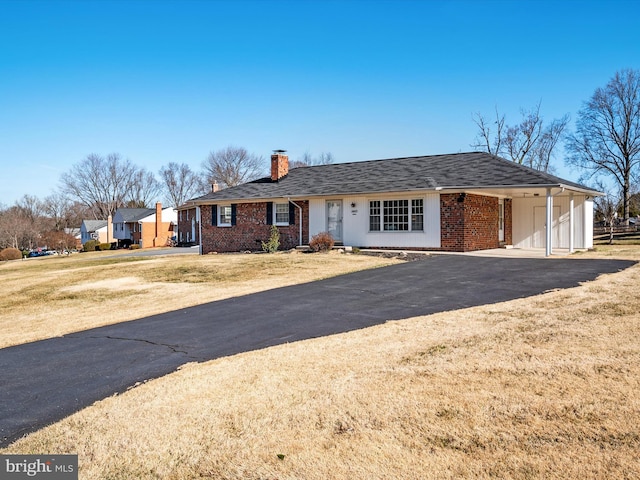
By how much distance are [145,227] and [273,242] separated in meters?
35.8

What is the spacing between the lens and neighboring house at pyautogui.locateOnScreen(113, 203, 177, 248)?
178ft

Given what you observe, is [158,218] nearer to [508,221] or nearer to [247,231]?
[247,231]

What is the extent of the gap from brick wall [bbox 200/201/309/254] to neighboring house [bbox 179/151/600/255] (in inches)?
2.0

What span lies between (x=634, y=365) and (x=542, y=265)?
1017cm

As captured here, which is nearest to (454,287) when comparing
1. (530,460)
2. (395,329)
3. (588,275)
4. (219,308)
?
(588,275)

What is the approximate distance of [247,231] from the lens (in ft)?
82.3

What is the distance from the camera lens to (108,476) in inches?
141

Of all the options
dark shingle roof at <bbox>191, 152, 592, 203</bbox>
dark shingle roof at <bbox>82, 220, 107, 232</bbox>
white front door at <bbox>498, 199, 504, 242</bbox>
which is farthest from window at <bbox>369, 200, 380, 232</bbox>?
dark shingle roof at <bbox>82, 220, 107, 232</bbox>

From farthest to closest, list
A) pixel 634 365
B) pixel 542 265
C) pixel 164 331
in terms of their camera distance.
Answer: pixel 542 265 < pixel 164 331 < pixel 634 365

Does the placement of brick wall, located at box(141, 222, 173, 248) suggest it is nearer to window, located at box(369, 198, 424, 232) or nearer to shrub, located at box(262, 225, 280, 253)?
shrub, located at box(262, 225, 280, 253)

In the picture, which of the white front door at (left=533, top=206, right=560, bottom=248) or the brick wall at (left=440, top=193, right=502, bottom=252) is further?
the white front door at (left=533, top=206, right=560, bottom=248)

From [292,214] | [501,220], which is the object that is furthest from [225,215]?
[501,220]

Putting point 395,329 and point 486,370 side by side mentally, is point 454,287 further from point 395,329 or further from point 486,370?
point 486,370

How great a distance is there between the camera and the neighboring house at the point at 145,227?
54.1m
